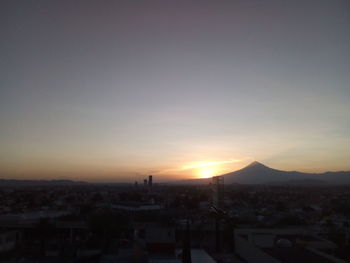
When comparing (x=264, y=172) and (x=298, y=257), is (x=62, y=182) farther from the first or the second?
(x=298, y=257)

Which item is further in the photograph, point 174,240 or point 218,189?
point 174,240

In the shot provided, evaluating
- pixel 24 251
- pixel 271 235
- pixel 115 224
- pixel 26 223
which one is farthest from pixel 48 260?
pixel 26 223

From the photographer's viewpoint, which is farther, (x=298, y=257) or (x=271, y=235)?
(x=271, y=235)

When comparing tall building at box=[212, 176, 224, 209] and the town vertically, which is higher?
tall building at box=[212, 176, 224, 209]

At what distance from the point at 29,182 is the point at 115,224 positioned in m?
98.7

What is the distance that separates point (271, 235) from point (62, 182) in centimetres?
10829

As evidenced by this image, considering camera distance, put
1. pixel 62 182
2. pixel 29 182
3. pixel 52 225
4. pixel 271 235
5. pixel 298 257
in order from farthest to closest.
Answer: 1. pixel 62 182
2. pixel 29 182
3. pixel 52 225
4. pixel 271 235
5. pixel 298 257

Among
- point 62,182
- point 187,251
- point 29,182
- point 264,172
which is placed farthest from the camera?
point 264,172

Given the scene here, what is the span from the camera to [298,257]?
837 centimetres

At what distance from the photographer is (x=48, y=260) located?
28.3 feet

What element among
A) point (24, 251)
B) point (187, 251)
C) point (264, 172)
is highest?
point (264, 172)

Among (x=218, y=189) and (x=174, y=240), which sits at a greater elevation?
(x=218, y=189)

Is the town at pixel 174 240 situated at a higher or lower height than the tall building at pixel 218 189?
lower

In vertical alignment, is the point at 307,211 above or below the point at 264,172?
below
